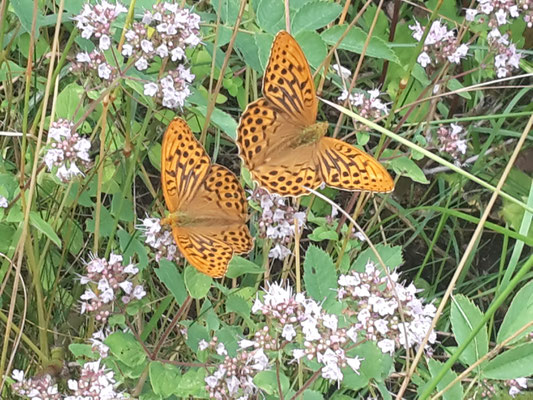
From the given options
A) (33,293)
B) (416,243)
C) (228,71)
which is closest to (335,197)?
(416,243)

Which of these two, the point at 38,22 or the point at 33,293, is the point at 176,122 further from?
the point at 33,293

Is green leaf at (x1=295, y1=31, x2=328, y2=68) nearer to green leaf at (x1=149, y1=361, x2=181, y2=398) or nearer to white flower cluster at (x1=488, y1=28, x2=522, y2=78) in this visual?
white flower cluster at (x1=488, y1=28, x2=522, y2=78)

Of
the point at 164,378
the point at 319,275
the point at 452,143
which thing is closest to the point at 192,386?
the point at 164,378

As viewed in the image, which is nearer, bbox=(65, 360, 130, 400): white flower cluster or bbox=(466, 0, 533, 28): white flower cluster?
bbox=(65, 360, 130, 400): white flower cluster

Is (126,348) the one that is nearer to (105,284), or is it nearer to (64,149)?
(105,284)

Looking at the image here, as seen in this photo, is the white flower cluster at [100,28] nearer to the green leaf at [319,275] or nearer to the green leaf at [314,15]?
the green leaf at [314,15]

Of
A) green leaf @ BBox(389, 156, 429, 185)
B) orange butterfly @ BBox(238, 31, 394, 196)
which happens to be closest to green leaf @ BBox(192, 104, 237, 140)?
orange butterfly @ BBox(238, 31, 394, 196)
